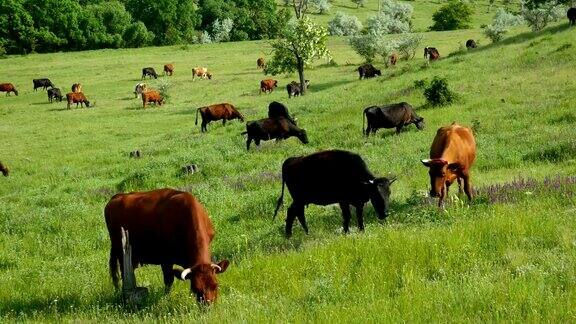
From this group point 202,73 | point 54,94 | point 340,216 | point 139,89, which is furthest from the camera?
point 202,73

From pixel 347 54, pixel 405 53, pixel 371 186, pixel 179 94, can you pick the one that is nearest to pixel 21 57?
pixel 179 94

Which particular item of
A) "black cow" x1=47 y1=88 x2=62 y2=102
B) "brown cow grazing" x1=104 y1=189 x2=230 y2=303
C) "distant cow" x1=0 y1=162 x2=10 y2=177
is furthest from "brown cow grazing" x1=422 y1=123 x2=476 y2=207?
"black cow" x1=47 y1=88 x2=62 y2=102

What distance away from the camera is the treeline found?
8875 cm

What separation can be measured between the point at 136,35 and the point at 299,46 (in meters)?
62.8

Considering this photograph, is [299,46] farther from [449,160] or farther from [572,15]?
[449,160]

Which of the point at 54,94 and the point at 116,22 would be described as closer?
the point at 54,94

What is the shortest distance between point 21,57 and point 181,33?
3430 cm

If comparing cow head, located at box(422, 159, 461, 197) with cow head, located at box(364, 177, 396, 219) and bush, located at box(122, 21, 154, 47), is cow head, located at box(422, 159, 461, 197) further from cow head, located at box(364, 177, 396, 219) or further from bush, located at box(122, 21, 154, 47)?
bush, located at box(122, 21, 154, 47)

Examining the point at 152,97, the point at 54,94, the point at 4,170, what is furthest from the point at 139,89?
the point at 4,170

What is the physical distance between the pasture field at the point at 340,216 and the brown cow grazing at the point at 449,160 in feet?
1.41

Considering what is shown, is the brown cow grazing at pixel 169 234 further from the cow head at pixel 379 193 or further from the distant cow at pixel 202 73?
the distant cow at pixel 202 73

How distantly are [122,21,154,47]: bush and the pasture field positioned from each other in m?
63.4

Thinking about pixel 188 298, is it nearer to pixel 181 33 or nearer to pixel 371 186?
pixel 371 186

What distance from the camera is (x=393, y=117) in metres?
23.0
